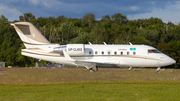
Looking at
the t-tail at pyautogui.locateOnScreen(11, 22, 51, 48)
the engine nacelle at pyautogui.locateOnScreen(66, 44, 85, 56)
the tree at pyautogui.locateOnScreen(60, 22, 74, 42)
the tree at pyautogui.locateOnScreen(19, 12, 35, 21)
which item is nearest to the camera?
the engine nacelle at pyautogui.locateOnScreen(66, 44, 85, 56)

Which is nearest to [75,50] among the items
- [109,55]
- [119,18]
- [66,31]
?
[109,55]

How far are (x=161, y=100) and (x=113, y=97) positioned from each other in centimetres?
201

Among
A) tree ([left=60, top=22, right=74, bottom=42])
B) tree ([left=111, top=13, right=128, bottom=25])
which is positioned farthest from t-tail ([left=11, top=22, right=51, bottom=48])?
tree ([left=111, top=13, right=128, bottom=25])

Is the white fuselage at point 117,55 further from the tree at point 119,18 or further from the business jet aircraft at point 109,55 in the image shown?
the tree at point 119,18

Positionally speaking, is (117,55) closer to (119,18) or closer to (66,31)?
(66,31)

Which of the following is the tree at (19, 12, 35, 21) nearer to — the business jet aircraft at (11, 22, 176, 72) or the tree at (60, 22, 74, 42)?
the tree at (60, 22, 74, 42)

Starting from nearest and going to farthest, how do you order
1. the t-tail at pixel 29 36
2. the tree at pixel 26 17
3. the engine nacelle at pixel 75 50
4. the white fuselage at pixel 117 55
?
the engine nacelle at pixel 75 50
the white fuselage at pixel 117 55
the t-tail at pixel 29 36
the tree at pixel 26 17

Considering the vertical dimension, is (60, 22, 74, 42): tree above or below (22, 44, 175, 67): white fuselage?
above

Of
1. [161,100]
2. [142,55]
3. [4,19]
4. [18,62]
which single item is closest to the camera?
[161,100]

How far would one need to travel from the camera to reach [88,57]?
23969 mm

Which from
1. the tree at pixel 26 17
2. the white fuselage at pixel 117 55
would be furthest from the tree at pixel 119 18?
the white fuselage at pixel 117 55

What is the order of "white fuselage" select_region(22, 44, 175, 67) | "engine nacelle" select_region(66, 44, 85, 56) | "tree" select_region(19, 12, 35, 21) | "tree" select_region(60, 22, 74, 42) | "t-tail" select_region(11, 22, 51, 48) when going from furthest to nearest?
1. "tree" select_region(19, 12, 35, 21)
2. "tree" select_region(60, 22, 74, 42)
3. "t-tail" select_region(11, 22, 51, 48)
4. "white fuselage" select_region(22, 44, 175, 67)
5. "engine nacelle" select_region(66, 44, 85, 56)

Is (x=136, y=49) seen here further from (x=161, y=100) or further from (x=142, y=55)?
(x=161, y=100)

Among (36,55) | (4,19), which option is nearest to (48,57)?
(36,55)
